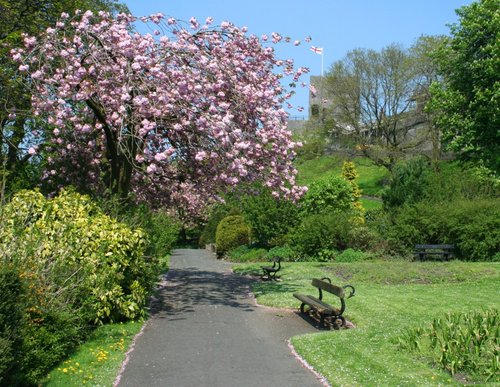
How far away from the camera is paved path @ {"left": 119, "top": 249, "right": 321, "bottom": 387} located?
23.9 feet

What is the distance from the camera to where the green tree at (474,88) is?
95.5 ft

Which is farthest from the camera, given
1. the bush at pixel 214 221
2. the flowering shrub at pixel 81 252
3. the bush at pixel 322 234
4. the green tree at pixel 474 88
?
the bush at pixel 214 221

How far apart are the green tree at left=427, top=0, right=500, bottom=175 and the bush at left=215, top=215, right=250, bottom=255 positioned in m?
11.8

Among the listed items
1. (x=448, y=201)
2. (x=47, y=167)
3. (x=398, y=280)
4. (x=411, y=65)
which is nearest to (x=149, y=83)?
(x=47, y=167)

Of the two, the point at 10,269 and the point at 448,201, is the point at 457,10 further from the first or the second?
the point at 10,269

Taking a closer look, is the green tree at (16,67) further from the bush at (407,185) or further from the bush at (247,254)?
the bush at (407,185)

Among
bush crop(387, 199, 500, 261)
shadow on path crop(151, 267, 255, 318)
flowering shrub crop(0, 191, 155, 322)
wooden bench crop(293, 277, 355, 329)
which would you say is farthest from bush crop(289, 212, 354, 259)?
flowering shrub crop(0, 191, 155, 322)

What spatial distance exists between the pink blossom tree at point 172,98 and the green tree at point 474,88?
17.9 meters

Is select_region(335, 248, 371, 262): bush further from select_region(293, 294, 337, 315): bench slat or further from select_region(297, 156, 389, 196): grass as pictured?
select_region(297, 156, 389, 196): grass

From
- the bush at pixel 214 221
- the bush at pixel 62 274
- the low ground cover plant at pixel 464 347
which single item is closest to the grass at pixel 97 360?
the bush at pixel 62 274

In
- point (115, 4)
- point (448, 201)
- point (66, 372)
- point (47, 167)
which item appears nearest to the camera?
point (66, 372)

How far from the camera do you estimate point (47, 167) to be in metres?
16.7

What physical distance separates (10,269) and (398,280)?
12840mm

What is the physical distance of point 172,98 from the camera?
1196 centimetres
